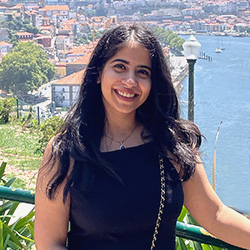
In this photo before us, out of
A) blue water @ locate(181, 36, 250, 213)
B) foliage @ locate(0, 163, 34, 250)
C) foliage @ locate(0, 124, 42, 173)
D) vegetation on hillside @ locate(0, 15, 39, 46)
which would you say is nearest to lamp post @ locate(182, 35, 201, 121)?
foliage @ locate(0, 163, 34, 250)

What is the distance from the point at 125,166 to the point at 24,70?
30358mm

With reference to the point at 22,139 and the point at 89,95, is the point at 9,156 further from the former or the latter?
the point at 89,95

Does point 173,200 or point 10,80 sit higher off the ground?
point 173,200

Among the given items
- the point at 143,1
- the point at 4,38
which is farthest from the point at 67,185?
the point at 143,1

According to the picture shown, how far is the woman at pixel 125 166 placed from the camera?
1.96 feet

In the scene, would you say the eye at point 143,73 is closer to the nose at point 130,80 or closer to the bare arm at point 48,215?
the nose at point 130,80

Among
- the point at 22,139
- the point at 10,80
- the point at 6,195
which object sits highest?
the point at 6,195

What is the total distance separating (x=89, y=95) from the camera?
68 cm

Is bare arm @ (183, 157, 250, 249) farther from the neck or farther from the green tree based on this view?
the green tree

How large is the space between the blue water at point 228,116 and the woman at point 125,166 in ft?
20.6

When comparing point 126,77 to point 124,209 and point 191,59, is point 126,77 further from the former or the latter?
point 191,59

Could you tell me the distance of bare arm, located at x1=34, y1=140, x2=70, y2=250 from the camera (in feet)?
1.99

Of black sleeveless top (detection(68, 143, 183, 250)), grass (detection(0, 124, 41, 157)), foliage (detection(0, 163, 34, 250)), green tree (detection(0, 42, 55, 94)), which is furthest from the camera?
green tree (detection(0, 42, 55, 94))

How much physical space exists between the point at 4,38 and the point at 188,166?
44.8 metres
